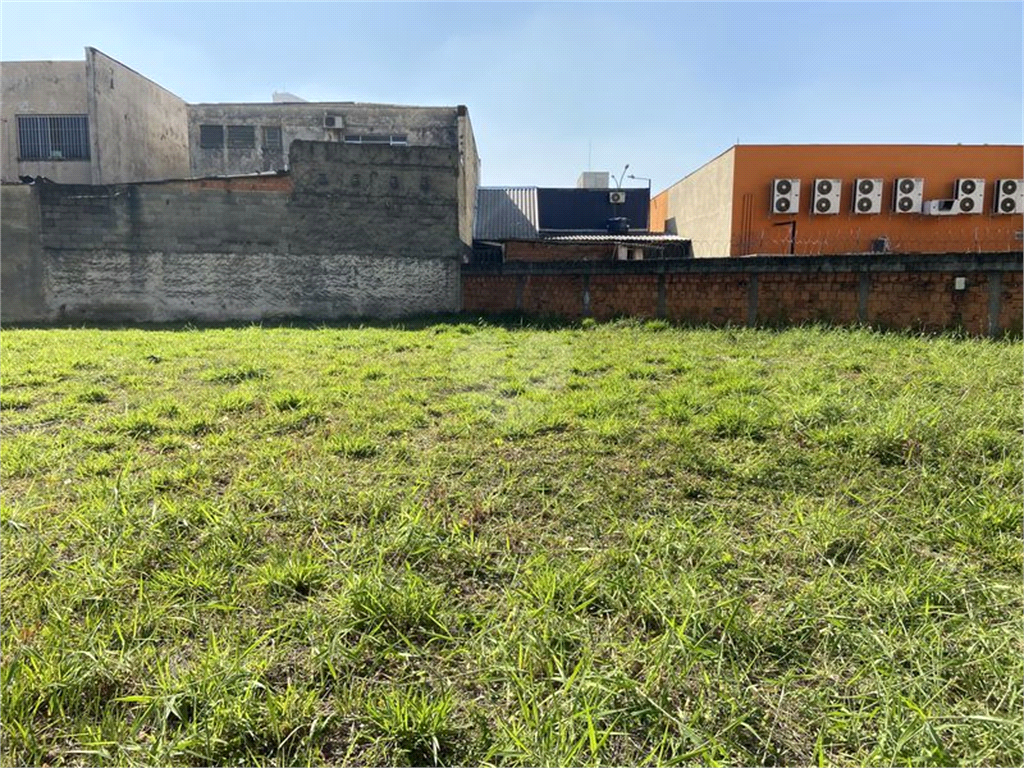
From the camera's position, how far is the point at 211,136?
19344 millimetres

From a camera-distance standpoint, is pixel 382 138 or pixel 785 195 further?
pixel 382 138

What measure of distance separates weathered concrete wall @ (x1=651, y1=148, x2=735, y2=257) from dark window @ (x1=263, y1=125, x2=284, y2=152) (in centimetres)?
1517

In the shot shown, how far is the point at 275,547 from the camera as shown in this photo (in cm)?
248

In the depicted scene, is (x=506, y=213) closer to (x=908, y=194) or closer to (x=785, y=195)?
(x=785, y=195)

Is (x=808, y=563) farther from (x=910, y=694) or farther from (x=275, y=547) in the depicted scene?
(x=275, y=547)

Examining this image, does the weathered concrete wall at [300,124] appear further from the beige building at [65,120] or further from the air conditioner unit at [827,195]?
the air conditioner unit at [827,195]

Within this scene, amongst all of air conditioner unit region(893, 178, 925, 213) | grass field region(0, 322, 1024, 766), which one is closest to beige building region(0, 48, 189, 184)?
grass field region(0, 322, 1024, 766)

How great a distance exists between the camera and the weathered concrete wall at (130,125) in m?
16.2

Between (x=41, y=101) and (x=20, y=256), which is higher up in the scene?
(x=41, y=101)

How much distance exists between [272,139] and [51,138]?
6211mm

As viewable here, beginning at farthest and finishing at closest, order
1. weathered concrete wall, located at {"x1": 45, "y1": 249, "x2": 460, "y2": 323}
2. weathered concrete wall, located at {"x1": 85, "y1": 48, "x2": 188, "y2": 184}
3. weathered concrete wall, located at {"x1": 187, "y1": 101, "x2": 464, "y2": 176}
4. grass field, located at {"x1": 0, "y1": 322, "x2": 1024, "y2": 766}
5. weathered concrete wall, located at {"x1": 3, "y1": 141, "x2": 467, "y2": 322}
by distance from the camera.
Answer: weathered concrete wall, located at {"x1": 187, "y1": 101, "x2": 464, "y2": 176} < weathered concrete wall, located at {"x1": 85, "y1": 48, "x2": 188, "y2": 184} < weathered concrete wall, located at {"x1": 45, "y1": 249, "x2": 460, "y2": 323} < weathered concrete wall, located at {"x1": 3, "y1": 141, "x2": 467, "y2": 322} < grass field, located at {"x1": 0, "y1": 322, "x2": 1024, "y2": 766}

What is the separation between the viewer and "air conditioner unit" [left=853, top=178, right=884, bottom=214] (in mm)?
17766

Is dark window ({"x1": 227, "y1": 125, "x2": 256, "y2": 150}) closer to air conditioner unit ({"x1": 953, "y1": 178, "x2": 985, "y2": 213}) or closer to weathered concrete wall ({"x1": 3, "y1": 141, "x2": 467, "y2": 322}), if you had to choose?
weathered concrete wall ({"x1": 3, "y1": 141, "x2": 467, "y2": 322})

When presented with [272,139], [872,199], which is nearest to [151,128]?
[272,139]
